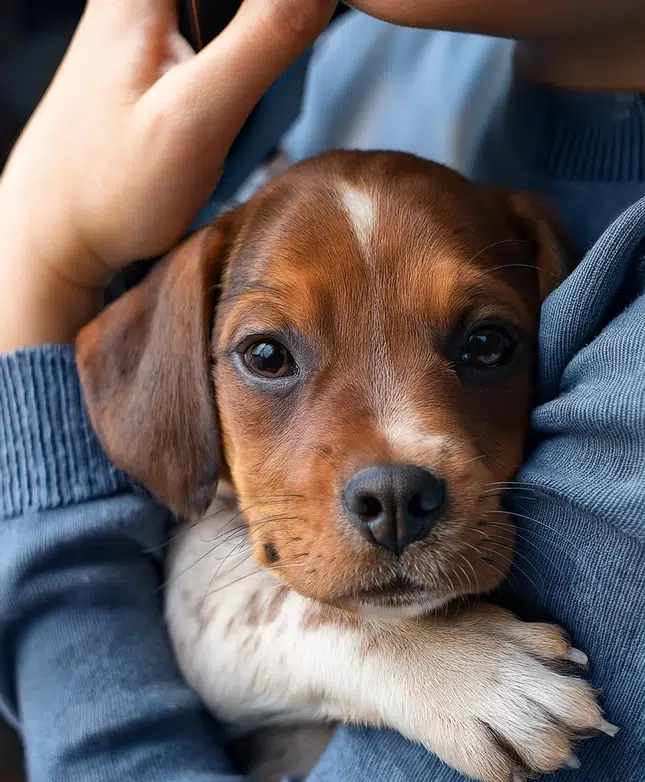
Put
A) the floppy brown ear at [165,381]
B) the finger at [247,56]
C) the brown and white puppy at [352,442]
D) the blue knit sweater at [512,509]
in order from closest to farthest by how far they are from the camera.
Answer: the blue knit sweater at [512,509]
the brown and white puppy at [352,442]
the finger at [247,56]
the floppy brown ear at [165,381]

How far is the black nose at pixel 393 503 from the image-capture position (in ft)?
4.85

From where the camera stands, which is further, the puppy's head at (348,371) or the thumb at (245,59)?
the thumb at (245,59)

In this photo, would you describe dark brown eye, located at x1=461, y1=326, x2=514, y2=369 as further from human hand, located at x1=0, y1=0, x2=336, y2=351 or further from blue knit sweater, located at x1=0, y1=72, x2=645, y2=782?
human hand, located at x1=0, y1=0, x2=336, y2=351

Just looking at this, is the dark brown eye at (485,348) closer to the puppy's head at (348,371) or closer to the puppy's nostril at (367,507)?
the puppy's head at (348,371)

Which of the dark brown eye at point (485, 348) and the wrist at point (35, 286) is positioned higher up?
the wrist at point (35, 286)

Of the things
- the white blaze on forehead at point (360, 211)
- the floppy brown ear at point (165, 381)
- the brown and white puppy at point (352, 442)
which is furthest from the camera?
the floppy brown ear at point (165, 381)

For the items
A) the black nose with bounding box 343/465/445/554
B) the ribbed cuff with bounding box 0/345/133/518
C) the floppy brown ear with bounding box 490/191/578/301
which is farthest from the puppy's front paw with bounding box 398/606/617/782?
the ribbed cuff with bounding box 0/345/133/518

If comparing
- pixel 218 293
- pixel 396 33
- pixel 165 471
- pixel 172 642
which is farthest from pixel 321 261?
pixel 396 33

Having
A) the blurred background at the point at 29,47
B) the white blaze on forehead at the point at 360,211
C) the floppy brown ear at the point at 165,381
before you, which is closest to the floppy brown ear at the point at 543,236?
the white blaze on forehead at the point at 360,211

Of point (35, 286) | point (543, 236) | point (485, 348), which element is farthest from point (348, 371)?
point (35, 286)

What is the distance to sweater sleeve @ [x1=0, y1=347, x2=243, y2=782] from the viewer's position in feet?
5.95

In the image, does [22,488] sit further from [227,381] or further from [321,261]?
[321,261]

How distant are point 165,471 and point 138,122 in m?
0.90

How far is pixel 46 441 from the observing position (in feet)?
6.69
